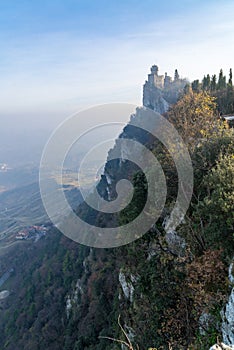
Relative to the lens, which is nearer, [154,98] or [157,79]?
[154,98]

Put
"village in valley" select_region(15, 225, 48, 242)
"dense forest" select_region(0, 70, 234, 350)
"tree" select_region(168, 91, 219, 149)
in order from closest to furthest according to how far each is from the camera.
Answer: "dense forest" select_region(0, 70, 234, 350), "tree" select_region(168, 91, 219, 149), "village in valley" select_region(15, 225, 48, 242)

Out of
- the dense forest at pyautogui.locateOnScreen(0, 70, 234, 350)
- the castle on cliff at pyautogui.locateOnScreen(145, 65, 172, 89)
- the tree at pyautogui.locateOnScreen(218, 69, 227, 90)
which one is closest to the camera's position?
the dense forest at pyautogui.locateOnScreen(0, 70, 234, 350)

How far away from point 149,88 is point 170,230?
5818cm

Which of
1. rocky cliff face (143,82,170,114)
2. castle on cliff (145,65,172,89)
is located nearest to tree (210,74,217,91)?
rocky cliff face (143,82,170,114)

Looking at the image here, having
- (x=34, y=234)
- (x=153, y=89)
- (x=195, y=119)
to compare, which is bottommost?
(x=34, y=234)

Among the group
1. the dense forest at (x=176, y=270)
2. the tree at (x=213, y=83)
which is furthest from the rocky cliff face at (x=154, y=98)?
the dense forest at (x=176, y=270)

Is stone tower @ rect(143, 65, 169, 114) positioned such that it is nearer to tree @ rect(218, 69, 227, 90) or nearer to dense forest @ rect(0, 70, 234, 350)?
tree @ rect(218, 69, 227, 90)

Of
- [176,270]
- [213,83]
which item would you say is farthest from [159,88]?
[176,270]

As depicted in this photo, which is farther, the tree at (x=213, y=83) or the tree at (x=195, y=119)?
the tree at (x=213, y=83)

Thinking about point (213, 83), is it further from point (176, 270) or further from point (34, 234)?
point (34, 234)

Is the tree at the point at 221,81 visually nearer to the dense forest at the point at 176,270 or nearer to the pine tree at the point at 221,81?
the pine tree at the point at 221,81

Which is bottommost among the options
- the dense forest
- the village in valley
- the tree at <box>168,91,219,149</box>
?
the village in valley

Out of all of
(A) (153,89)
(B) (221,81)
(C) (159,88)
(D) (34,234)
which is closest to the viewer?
(B) (221,81)

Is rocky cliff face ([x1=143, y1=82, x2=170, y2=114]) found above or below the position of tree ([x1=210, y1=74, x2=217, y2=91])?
below
